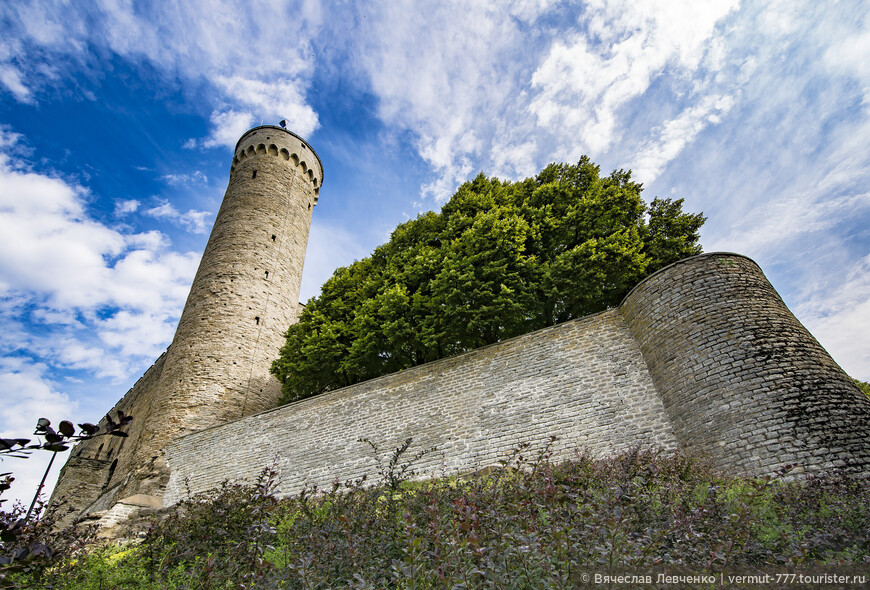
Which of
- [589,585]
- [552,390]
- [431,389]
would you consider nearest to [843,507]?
[589,585]

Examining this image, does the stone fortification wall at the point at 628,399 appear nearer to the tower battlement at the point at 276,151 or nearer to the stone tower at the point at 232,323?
the stone tower at the point at 232,323

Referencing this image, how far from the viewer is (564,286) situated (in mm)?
12586

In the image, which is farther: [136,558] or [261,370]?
[261,370]

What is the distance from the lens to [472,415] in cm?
1062

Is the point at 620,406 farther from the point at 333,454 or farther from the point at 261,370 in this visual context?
the point at 261,370

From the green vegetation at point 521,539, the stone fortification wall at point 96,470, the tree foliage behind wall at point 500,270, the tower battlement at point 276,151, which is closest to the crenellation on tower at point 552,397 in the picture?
the green vegetation at point 521,539

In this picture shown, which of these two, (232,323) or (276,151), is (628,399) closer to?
(232,323)

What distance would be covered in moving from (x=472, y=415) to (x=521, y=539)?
753 cm

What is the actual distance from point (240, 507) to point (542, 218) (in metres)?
11.0

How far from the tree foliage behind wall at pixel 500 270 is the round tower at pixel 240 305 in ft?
7.39

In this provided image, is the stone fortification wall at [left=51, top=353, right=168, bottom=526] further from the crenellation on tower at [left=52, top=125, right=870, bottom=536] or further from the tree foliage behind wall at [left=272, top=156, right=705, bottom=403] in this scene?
the tree foliage behind wall at [left=272, top=156, right=705, bottom=403]

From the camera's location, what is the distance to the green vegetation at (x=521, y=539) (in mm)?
3100

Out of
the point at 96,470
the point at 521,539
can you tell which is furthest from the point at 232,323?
the point at 521,539

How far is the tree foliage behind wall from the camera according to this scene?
12695 millimetres
